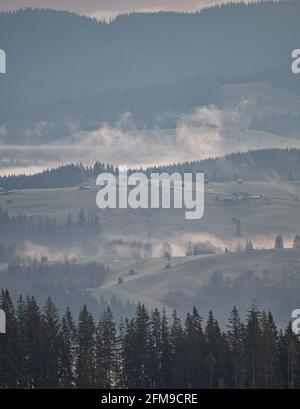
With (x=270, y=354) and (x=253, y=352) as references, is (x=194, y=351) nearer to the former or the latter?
(x=253, y=352)

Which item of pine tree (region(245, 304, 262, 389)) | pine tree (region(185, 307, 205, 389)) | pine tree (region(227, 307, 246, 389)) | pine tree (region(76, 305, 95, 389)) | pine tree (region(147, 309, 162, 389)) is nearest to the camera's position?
pine tree (region(245, 304, 262, 389))

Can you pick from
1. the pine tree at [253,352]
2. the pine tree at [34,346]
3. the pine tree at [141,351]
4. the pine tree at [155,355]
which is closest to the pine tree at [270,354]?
the pine tree at [253,352]

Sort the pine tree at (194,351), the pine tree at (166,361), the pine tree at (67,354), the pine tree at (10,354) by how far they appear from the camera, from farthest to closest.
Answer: the pine tree at (166,361), the pine tree at (67,354), the pine tree at (194,351), the pine tree at (10,354)

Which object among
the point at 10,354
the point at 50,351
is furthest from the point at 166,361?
the point at 10,354

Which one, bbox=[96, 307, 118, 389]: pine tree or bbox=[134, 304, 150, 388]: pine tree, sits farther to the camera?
bbox=[134, 304, 150, 388]: pine tree

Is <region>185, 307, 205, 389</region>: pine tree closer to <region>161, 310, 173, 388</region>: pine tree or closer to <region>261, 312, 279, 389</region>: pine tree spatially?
<region>161, 310, 173, 388</region>: pine tree

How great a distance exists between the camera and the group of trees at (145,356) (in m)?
120

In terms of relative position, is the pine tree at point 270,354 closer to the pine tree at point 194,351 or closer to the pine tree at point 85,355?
the pine tree at point 194,351

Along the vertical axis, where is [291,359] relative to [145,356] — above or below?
below

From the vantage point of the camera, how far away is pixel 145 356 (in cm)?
12462

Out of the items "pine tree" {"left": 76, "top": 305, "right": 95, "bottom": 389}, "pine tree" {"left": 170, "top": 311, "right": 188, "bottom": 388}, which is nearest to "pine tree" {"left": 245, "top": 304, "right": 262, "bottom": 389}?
"pine tree" {"left": 170, "top": 311, "right": 188, "bottom": 388}

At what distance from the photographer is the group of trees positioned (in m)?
120
